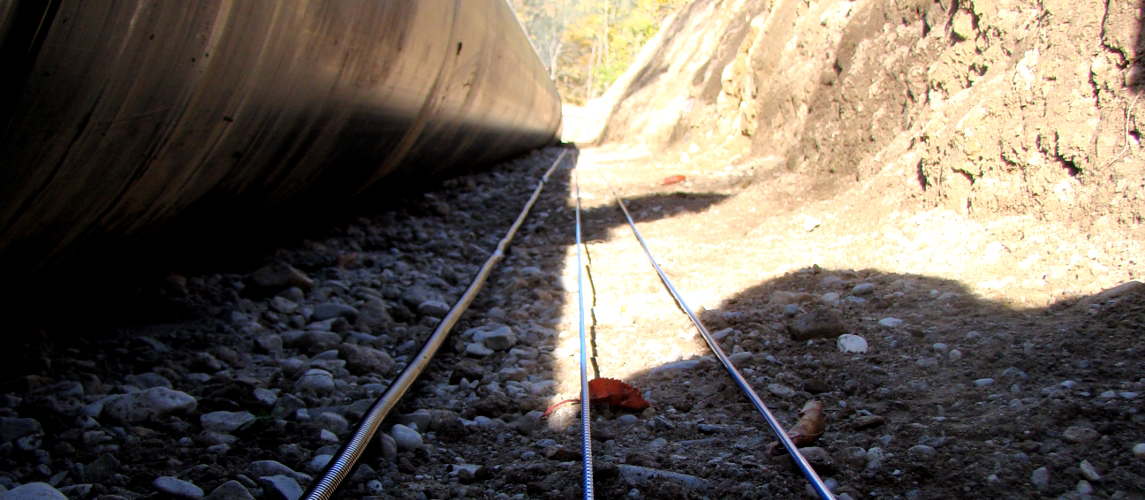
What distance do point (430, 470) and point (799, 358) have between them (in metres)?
1.55

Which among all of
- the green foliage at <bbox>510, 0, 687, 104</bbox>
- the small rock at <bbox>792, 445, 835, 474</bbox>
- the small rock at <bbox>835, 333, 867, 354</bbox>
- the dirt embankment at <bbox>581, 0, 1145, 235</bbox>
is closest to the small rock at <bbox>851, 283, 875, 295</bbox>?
the small rock at <bbox>835, 333, 867, 354</bbox>

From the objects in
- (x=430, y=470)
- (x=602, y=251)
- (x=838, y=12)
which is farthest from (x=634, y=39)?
(x=430, y=470)

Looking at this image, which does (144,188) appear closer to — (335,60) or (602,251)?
(335,60)

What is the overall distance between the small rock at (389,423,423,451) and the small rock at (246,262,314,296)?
1.68m

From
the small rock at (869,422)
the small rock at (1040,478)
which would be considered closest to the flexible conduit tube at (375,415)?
the small rock at (869,422)

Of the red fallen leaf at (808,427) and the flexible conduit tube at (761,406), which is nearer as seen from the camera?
the flexible conduit tube at (761,406)

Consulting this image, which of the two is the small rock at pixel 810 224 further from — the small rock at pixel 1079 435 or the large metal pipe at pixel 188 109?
the small rock at pixel 1079 435

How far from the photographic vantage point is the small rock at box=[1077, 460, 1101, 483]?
1822 mm

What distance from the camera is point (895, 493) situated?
193cm

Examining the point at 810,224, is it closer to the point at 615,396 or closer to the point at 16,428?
the point at 615,396

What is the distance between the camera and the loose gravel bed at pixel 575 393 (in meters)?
2.02

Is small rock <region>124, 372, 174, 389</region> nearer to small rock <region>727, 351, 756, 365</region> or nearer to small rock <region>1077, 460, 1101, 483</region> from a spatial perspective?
small rock <region>727, 351, 756, 365</region>

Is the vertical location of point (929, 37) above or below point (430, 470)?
above

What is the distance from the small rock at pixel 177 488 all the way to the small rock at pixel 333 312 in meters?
1.60
